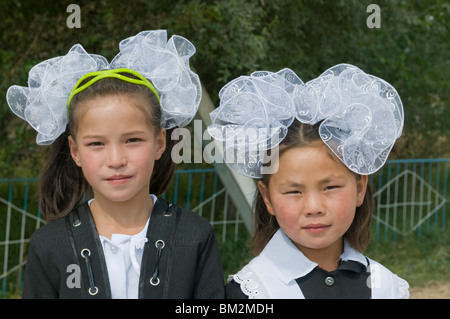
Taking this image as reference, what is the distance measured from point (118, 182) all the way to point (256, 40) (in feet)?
9.63

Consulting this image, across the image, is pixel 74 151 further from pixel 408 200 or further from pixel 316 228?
pixel 408 200

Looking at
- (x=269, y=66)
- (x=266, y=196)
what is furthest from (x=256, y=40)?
(x=266, y=196)

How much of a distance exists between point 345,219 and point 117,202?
87 centimetres

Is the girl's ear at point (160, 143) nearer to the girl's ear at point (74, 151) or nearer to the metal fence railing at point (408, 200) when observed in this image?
the girl's ear at point (74, 151)

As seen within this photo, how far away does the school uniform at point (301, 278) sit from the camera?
8.43ft

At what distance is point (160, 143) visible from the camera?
270 centimetres

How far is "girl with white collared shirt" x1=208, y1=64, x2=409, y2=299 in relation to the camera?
2520 millimetres

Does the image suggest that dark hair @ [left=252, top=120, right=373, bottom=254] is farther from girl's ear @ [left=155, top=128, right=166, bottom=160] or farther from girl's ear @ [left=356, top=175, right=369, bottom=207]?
girl's ear @ [left=155, top=128, right=166, bottom=160]

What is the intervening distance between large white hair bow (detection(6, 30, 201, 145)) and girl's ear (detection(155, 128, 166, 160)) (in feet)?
0.16

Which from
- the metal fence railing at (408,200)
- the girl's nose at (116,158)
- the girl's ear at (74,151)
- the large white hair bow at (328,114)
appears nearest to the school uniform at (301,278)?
the large white hair bow at (328,114)

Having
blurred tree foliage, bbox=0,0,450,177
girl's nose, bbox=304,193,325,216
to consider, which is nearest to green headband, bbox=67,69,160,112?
girl's nose, bbox=304,193,325,216

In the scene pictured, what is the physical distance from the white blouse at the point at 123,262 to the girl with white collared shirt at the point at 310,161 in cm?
38
